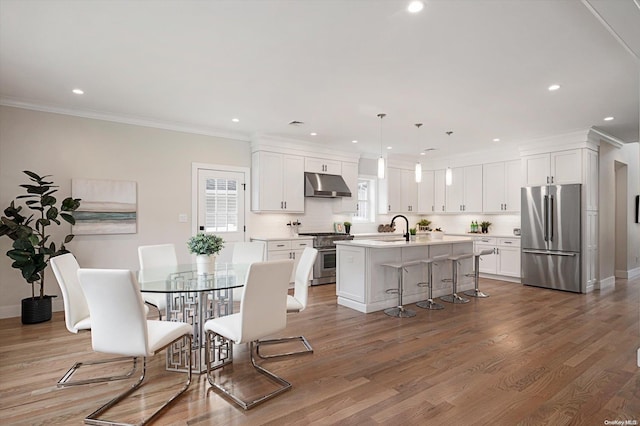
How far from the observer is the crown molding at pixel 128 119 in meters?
4.35

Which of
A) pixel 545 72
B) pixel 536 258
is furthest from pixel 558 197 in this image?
pixel 545 72

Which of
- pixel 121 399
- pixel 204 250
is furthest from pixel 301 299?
pixel 121 399

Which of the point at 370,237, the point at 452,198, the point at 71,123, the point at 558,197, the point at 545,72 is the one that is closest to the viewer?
the point at 545,72

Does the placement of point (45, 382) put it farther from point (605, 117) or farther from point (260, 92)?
point (605, 117)

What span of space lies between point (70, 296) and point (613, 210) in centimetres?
854

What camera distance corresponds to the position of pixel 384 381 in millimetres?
2662

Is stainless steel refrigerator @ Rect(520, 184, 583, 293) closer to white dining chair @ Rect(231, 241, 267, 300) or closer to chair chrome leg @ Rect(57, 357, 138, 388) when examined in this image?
white dining chair @ Rect(231, 241, 267, 300)

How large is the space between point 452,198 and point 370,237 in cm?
Result: 228

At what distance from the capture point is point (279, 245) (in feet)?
19.9

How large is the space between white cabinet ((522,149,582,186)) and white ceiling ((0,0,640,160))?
713 mm

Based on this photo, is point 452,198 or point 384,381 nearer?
point 384,381

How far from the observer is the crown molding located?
4.35 metres

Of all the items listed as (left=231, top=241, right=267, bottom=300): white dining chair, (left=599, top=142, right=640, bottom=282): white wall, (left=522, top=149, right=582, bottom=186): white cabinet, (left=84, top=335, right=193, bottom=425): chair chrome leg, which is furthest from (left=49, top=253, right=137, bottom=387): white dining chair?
(left=599, top=142, right=640, bottom=282): white wall

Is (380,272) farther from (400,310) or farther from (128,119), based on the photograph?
(128,119)
